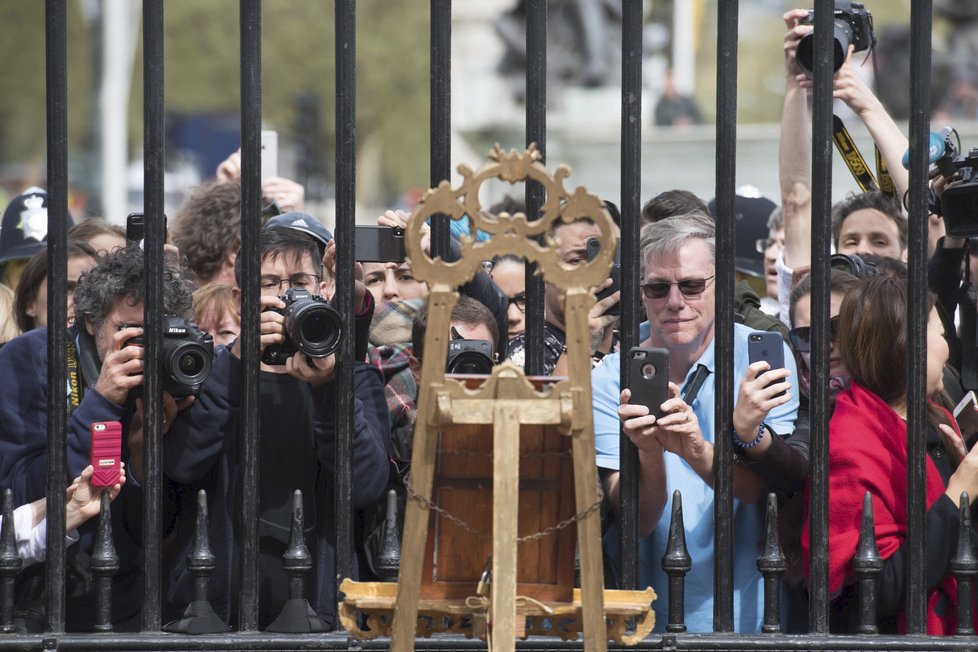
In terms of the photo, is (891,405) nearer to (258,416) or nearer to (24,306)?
(258,416)

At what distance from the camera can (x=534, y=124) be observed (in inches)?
140

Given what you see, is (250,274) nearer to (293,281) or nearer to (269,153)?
(293,281)

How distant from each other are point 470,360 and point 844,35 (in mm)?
1405

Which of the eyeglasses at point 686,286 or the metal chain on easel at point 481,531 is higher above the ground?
the eyeglasses at point 686,286

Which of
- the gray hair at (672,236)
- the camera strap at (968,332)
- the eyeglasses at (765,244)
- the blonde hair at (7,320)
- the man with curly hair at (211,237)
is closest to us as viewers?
the gray hair at (672,236)

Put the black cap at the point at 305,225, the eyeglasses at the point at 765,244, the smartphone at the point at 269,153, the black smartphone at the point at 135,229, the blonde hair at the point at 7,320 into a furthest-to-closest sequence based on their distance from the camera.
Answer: the eyeglasses at the point at 765,244
the smartphone at the point at 269,153
the blonde hair at the point at 7,320
the black cap at the point at 305,225
the black smartphone at the point at 135,229

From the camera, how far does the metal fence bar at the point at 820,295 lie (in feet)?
11.7

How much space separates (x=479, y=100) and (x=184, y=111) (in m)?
8.82

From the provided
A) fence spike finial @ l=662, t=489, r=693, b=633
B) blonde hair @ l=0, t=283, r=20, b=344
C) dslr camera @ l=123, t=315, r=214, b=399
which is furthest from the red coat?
blonde hair @ l=0, t=283, r=20, b=344

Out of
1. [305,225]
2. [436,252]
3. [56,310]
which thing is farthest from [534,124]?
[305,225]

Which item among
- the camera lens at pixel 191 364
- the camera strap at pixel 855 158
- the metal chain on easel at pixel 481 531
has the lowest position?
the metal chain on easel at pixel 481 531

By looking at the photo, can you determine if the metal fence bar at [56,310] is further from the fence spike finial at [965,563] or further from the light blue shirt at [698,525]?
the fence spike finial at [965,563]

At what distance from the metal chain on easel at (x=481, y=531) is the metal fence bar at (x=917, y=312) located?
906 mm

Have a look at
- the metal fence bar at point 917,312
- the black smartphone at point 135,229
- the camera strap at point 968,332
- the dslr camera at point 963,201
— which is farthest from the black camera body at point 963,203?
the black smartphone at point 135,229
